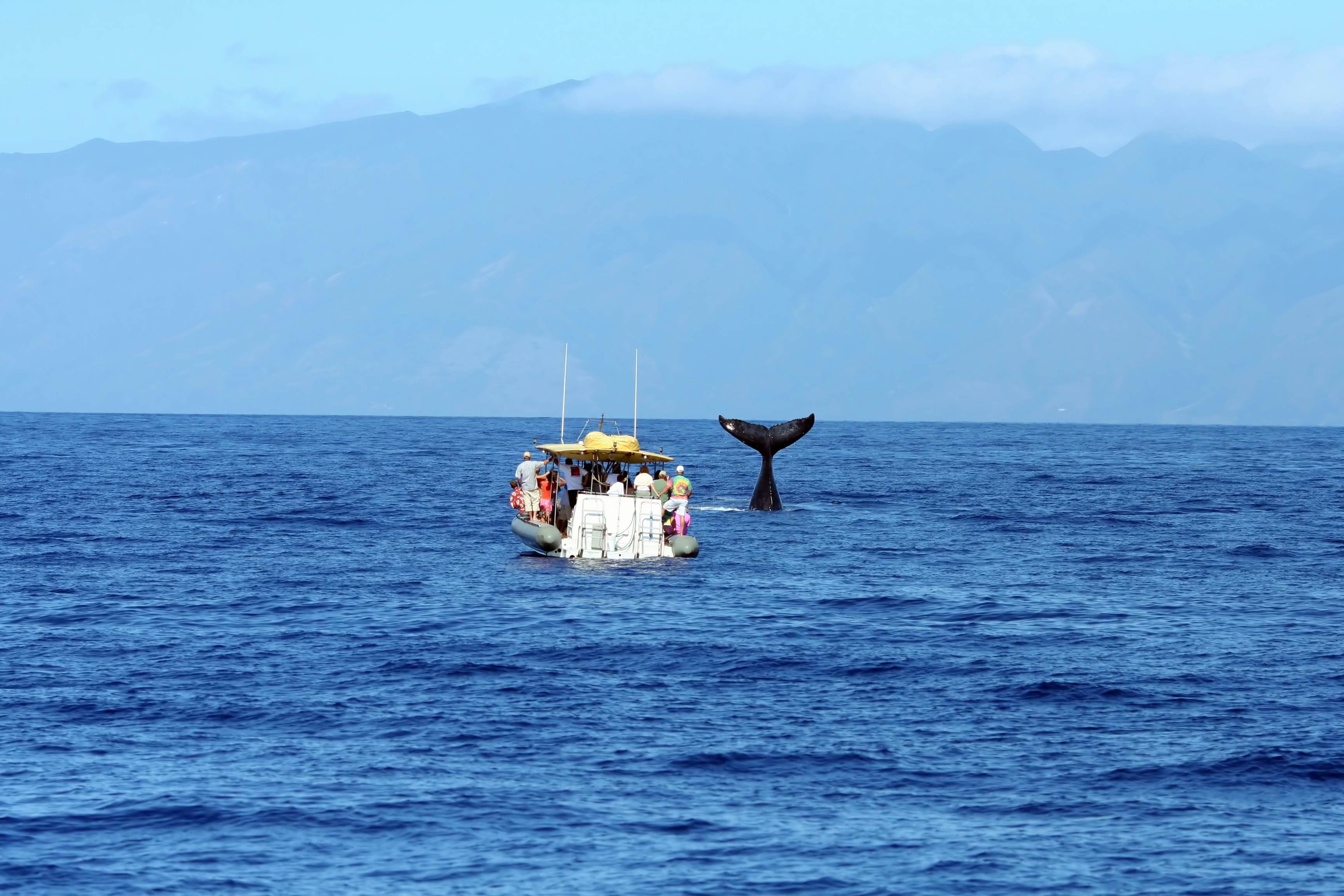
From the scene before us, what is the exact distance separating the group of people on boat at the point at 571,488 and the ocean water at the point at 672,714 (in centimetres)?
146

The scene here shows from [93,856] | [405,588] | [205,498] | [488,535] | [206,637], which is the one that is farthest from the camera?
[205,498]

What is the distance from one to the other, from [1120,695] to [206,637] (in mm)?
16110

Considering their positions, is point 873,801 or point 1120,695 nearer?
point 873,801

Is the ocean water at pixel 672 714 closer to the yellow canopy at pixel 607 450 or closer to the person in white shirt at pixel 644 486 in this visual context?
the person in white shirt at pixel 644 486

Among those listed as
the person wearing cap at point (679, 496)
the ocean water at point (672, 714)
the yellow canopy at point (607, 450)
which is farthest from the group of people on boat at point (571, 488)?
the ocean water at point (672, 714)

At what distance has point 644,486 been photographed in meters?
38.6

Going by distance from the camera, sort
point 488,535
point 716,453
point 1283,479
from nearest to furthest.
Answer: point 488,535 < point 1283,479 < point 716,453

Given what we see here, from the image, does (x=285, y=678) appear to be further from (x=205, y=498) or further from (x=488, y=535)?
(x=205, y=498)

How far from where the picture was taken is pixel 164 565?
3991 cm

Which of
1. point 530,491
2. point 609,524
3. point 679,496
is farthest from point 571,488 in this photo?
point 679,496

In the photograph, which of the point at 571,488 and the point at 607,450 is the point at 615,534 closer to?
the point at 607,450

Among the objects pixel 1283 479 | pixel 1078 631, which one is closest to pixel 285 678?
pixel 1078 631

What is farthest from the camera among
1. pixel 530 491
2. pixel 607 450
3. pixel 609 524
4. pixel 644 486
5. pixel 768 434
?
pixel 768 434

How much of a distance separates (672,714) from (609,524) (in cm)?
1677
